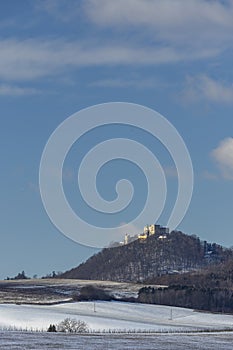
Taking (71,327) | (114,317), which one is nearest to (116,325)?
(71,327)

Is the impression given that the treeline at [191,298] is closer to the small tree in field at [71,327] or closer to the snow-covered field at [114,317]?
the snow-covered field at [114,317]

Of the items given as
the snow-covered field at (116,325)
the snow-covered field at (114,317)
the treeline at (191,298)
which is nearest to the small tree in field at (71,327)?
the snow-covered field at (116,325)

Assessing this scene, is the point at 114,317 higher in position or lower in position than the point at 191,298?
lower

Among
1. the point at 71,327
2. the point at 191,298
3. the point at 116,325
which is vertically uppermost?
the point at 191,298

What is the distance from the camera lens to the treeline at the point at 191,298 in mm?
163625

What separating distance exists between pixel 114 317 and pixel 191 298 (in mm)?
53275

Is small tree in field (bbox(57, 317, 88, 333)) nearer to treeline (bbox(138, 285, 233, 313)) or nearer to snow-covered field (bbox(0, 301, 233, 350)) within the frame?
snow-covered field (bbox(0, 301, 233, 350))

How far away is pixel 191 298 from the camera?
168m

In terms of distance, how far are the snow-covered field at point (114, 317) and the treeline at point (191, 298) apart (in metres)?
16.2

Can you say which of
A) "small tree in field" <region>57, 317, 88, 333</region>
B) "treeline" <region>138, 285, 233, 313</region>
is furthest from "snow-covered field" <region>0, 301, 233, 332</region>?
"treeline" <region>138, 285, 233, 313</region>

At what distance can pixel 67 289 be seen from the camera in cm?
18350

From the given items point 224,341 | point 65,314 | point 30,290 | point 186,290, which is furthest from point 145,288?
point 224,341

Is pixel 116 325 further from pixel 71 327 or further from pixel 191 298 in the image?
pixel 191 298

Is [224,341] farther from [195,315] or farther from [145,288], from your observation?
[145,288]
